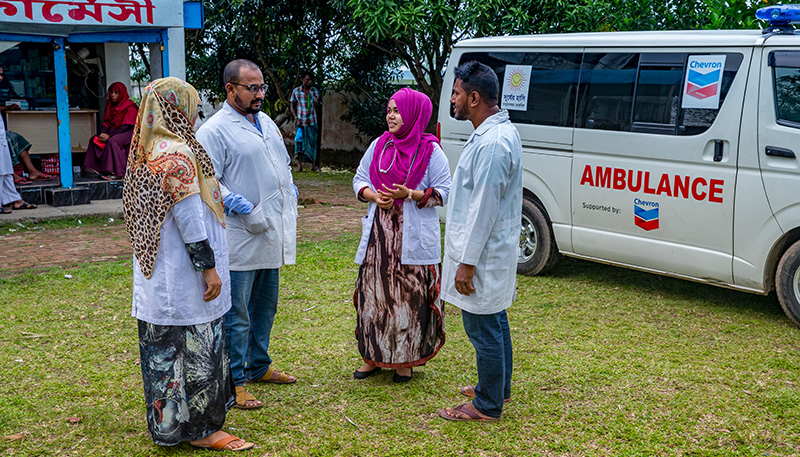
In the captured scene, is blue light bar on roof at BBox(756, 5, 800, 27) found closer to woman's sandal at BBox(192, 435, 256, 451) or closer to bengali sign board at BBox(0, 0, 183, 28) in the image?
woman's sandal at BBox(192, 435, 256, 451)

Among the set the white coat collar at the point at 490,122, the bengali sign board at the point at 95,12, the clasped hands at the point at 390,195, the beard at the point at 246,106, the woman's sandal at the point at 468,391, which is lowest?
the woman's sandal at the point at 468,391

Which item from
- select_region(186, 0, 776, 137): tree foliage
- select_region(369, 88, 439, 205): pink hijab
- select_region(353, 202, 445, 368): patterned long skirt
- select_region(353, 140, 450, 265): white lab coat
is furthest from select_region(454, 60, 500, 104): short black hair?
select_region(186, 0, 776, 137): tree foliage

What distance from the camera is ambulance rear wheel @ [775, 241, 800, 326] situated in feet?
17.3

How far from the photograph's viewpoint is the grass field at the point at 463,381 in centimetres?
365

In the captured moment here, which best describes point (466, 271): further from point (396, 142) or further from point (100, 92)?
point (100, 92)

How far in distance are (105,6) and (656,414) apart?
336 inches

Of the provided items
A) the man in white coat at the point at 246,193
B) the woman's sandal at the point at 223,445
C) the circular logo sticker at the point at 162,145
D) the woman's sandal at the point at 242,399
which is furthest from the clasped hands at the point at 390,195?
the woman's sandal at the point at 223,445

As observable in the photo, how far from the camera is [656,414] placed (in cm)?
396

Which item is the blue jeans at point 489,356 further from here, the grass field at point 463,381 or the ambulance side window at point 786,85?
the ambulance side window at point 786,85

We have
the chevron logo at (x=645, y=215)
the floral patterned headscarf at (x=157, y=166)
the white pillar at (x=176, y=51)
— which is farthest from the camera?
the white pillar at (x=176, y=51)

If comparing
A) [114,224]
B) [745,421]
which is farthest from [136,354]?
[114,224]

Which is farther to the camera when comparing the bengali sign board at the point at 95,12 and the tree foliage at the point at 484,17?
the tree foliage at the point at 484,17

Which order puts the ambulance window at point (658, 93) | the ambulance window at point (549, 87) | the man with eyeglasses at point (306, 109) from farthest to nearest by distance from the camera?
1. the man with eyeglasses at point (306, 109)
2. the ambulance window at point (549, 87)
3. the ambulance window at point (658, 93)

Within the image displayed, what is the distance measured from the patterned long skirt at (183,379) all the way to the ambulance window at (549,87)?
13.3 feet
